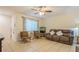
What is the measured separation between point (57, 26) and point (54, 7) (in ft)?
1.05

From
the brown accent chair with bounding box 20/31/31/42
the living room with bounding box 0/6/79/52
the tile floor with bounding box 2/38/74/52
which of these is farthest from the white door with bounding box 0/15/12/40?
the brown accent chair with bounding box 20/31/31/42

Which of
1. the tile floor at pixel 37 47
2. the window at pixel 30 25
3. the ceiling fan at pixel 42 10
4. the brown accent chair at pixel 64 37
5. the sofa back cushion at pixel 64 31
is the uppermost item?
the ceiling fan at pixel 42 10

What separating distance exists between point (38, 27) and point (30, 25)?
147 millimetres

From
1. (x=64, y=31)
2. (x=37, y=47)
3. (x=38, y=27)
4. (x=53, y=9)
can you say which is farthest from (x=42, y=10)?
(x=37, y=47)

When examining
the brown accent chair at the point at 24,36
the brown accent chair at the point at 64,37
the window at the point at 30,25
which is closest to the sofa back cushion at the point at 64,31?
the brown accent chair at the point at 64,37

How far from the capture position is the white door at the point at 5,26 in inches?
68.9

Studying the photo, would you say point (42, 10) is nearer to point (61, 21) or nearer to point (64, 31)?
point (61, 21)

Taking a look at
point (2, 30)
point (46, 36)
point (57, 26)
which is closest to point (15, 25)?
point (2, 30)

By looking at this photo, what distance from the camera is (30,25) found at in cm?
184

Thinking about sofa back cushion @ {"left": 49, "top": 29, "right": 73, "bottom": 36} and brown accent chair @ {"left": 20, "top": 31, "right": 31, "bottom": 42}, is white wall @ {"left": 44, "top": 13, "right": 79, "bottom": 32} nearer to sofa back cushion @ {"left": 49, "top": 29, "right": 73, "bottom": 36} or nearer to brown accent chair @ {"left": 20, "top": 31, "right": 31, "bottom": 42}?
sofa back cushion @ {"left": 49, "top": 29, "right": 73, "bottom": 36}

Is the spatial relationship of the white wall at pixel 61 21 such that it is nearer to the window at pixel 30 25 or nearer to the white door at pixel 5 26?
the window at pixel 30 25

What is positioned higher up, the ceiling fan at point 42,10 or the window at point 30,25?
the ceiling fan at point 42,10
